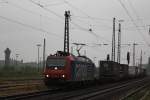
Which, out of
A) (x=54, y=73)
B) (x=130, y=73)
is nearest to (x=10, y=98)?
(x=54, y=73)

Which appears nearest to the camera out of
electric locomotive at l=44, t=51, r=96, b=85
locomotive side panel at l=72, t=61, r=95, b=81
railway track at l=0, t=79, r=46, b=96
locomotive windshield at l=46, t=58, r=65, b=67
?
railway track at l=0, t=79, r=46, b=96

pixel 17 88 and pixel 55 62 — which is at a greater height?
pixel 55 62

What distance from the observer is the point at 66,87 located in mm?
34781

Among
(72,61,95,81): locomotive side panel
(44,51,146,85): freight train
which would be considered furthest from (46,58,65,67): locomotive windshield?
(72,61,95,81): locomotive side panel

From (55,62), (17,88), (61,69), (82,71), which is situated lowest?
(17,88)

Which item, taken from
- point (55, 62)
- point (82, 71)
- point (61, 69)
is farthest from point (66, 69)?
point (82, 71)

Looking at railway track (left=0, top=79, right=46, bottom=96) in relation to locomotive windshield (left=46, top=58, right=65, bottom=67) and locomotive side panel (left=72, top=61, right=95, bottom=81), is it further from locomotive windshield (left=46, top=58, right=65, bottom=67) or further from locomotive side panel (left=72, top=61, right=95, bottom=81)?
locomotive side panel (left=72, top=61, right=95, bottom=81)

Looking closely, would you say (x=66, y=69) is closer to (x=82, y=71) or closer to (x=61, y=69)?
(x=61, y=69)

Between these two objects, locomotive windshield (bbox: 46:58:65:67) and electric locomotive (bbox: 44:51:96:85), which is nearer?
electric locomotive (bbox: 44:51:96:85)

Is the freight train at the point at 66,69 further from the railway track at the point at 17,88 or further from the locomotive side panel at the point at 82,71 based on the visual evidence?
the railway track at the point at 17,88

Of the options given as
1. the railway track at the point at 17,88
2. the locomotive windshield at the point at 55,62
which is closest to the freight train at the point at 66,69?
the locomotive windshield at the point at 55,62

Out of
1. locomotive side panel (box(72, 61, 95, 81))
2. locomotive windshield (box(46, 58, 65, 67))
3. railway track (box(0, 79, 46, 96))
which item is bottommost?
railway track (box(0, 79, 46, 96))

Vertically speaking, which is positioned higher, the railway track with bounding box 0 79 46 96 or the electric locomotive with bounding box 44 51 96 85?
the electric locomotive with bounding box 44 51 96 85

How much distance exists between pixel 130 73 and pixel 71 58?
144ft
